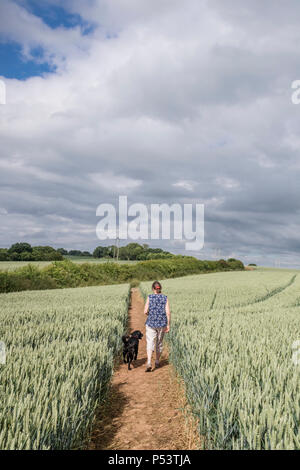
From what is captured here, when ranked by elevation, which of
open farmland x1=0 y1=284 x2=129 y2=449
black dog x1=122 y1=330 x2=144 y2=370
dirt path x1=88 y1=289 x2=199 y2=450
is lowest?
dirt path x1=88 y1=289 x2=199 y2=450

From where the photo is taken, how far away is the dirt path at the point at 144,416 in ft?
12.7

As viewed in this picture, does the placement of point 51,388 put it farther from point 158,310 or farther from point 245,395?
point 158,310

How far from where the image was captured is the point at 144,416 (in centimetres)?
471

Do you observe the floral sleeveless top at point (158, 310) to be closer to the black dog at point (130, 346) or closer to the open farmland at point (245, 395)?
the black dog at point (130, 346)

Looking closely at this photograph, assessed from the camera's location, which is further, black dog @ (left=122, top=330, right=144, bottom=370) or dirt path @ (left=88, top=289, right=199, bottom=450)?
black dog @ (left=122, top=330, right=144, bottom=370)

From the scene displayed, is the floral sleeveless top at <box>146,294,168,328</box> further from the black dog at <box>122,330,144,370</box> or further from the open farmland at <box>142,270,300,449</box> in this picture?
Answer: the open farmland at <box>142,270,300,449</box>

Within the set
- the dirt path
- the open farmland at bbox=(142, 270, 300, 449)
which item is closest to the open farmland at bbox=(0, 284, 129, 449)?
the dirt path

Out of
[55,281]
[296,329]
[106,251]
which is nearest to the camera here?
[296,329]

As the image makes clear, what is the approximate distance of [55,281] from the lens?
2966 cm

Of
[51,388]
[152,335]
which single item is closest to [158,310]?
[152,335]

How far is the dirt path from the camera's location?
12.7 feet

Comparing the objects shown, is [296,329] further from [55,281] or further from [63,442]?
[55,281]
